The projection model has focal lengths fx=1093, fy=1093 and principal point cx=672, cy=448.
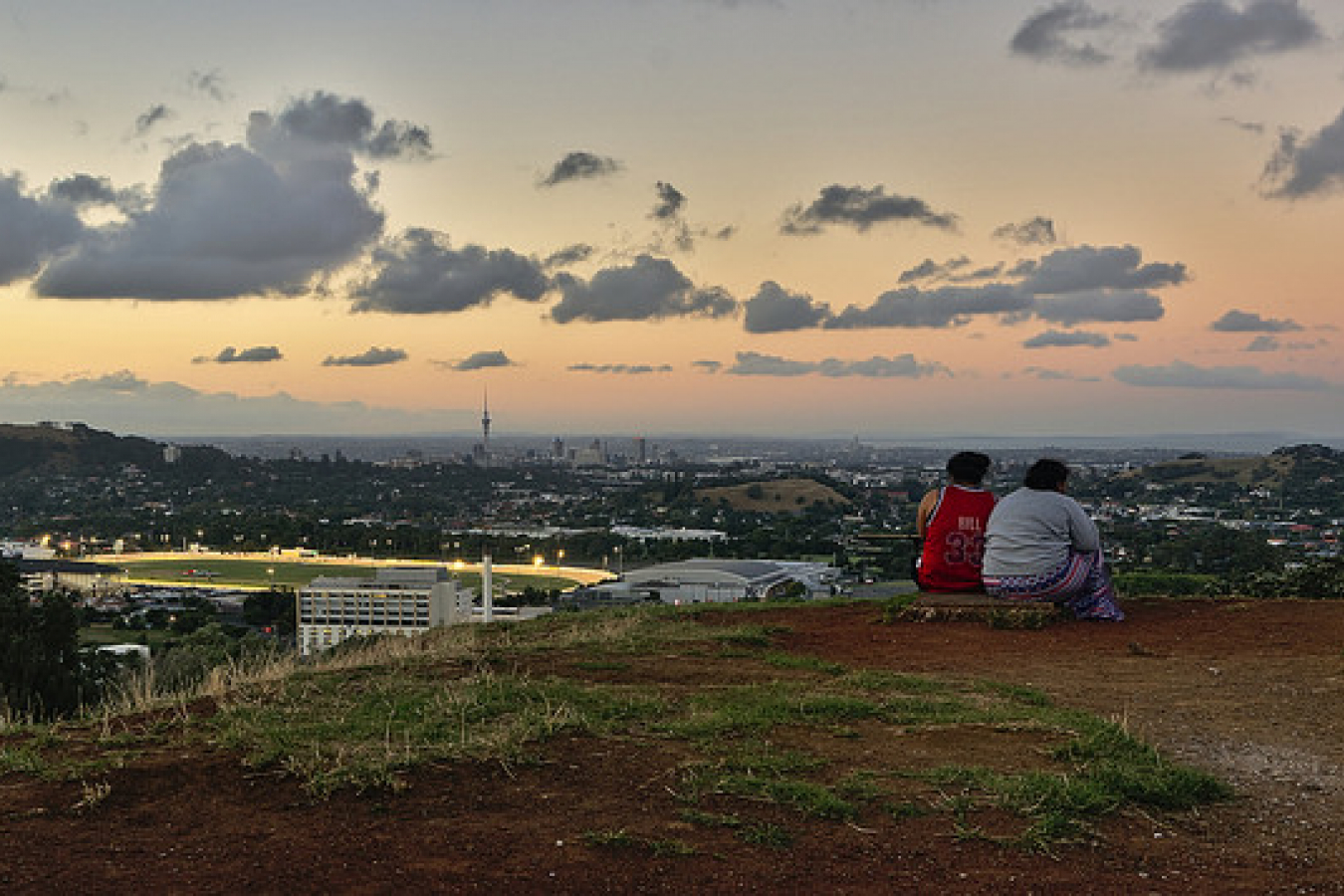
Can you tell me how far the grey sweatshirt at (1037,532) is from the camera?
882 centimetres

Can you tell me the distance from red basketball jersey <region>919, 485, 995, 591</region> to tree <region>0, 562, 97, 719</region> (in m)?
8.85

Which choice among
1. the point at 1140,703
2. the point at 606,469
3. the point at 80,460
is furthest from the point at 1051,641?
the point at 606,469

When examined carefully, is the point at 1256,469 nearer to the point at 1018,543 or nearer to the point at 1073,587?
the point at 1073,587

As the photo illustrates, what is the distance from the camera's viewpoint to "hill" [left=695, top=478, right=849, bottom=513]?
328 ft

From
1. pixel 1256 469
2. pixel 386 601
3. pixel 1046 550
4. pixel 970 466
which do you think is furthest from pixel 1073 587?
pixel 1256 469

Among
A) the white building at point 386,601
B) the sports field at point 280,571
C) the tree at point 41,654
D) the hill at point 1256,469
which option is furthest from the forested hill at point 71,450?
the tree at point 41,654

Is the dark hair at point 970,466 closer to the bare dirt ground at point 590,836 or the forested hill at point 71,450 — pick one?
the bare dirt ground at point 590,836

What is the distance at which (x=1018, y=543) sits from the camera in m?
8.95

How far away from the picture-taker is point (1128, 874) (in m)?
3.64

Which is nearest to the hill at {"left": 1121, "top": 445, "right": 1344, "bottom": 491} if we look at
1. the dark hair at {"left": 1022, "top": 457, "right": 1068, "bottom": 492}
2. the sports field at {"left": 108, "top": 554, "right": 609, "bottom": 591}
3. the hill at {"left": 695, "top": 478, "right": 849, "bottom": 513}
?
the hill at {"left": 695, "top": 478, "right": 849, "bottom": 513}

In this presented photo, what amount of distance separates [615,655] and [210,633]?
92.6 ft

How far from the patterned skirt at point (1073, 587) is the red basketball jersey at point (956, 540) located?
262 millimetres

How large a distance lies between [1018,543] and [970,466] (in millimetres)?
766

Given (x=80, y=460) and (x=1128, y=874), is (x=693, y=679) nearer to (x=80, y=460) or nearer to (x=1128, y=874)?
(x=1128, y=874)
